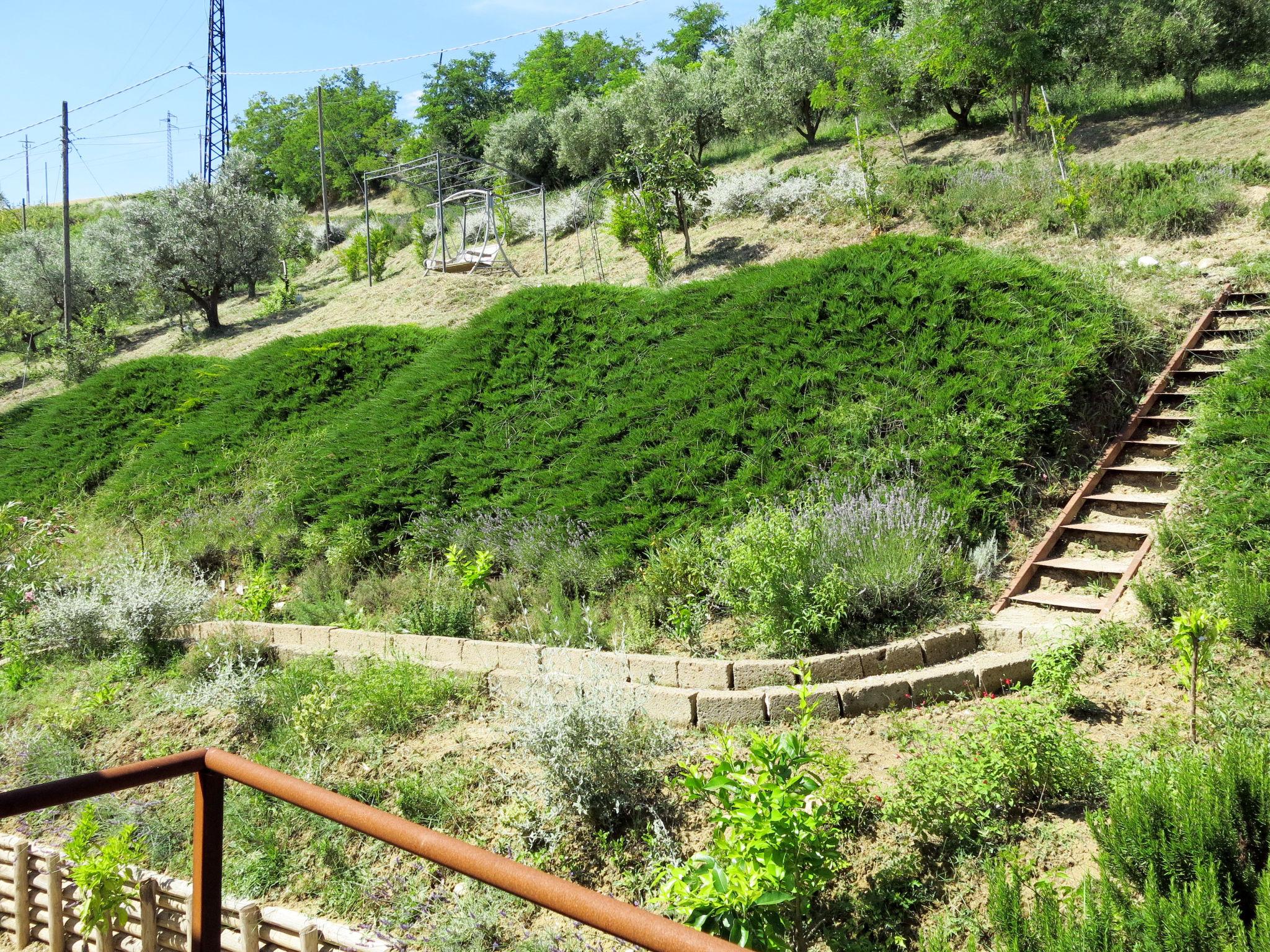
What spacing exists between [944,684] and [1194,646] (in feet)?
4.02

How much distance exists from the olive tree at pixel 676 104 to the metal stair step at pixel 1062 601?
23258 mm

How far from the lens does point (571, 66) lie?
4447 centimetres

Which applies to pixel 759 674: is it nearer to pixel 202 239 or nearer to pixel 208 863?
pixel 208 863

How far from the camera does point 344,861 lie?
13.5ft

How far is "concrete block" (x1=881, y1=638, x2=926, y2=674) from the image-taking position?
15.8ft

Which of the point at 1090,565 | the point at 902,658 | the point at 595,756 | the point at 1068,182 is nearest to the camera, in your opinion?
the point at 595,756

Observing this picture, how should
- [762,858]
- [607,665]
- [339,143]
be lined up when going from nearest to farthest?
1. [762,858]
2. [607,665]
3. [339,143]

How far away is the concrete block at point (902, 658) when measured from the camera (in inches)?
189

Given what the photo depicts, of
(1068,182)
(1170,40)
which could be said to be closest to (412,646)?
(1068,182)

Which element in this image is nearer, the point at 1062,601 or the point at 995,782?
the point at 995,782

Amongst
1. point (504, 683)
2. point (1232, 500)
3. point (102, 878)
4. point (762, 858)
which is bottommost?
point (102, 878)

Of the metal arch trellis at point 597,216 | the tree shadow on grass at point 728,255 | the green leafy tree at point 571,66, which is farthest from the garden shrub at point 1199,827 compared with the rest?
the green leafy tree at point 571,66

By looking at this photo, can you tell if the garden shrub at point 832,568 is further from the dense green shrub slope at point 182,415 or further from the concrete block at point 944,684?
the dense green shrub slope at point 182,415

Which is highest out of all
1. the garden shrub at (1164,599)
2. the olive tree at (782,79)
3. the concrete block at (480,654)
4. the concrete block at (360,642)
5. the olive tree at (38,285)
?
the olive tree at (782,79)
